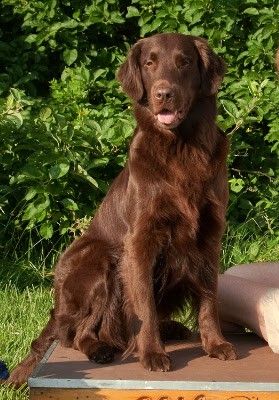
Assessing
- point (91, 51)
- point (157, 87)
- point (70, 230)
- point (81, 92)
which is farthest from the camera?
point (91, 51)

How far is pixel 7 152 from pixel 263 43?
1.98 m

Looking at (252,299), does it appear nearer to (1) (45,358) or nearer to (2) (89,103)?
(1) (45,358)

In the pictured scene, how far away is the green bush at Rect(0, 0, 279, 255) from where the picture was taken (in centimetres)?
582

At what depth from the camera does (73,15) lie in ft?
21.9

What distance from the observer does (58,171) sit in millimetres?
5578

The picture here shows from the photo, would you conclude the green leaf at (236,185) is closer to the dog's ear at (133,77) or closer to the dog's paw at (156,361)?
the dog's ear at (133,77)

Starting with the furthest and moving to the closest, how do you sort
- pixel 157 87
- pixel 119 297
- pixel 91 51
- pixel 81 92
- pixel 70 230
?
pixel 91 51
pixel 81 92
pixel 70 230
pixel 119 297
pixel 157 87

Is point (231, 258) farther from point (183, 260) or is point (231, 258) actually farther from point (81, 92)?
point (183, 260)

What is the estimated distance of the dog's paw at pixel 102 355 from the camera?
12.0ft

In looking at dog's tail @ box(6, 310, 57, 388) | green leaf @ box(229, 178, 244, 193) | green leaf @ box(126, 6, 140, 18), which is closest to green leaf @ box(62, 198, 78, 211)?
green leaf @ box(229, 178, 244, 193)

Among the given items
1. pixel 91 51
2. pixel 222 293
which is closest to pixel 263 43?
pixel 91 51

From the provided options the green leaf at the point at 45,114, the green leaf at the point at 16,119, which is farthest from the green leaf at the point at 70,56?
the green leaf at the point at 16,119

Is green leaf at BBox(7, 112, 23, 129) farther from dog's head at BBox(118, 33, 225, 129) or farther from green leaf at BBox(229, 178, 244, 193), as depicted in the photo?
dog's head at BBox(118, 33, 225, 129)

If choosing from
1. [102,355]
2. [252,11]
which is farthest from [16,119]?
[102,355]
